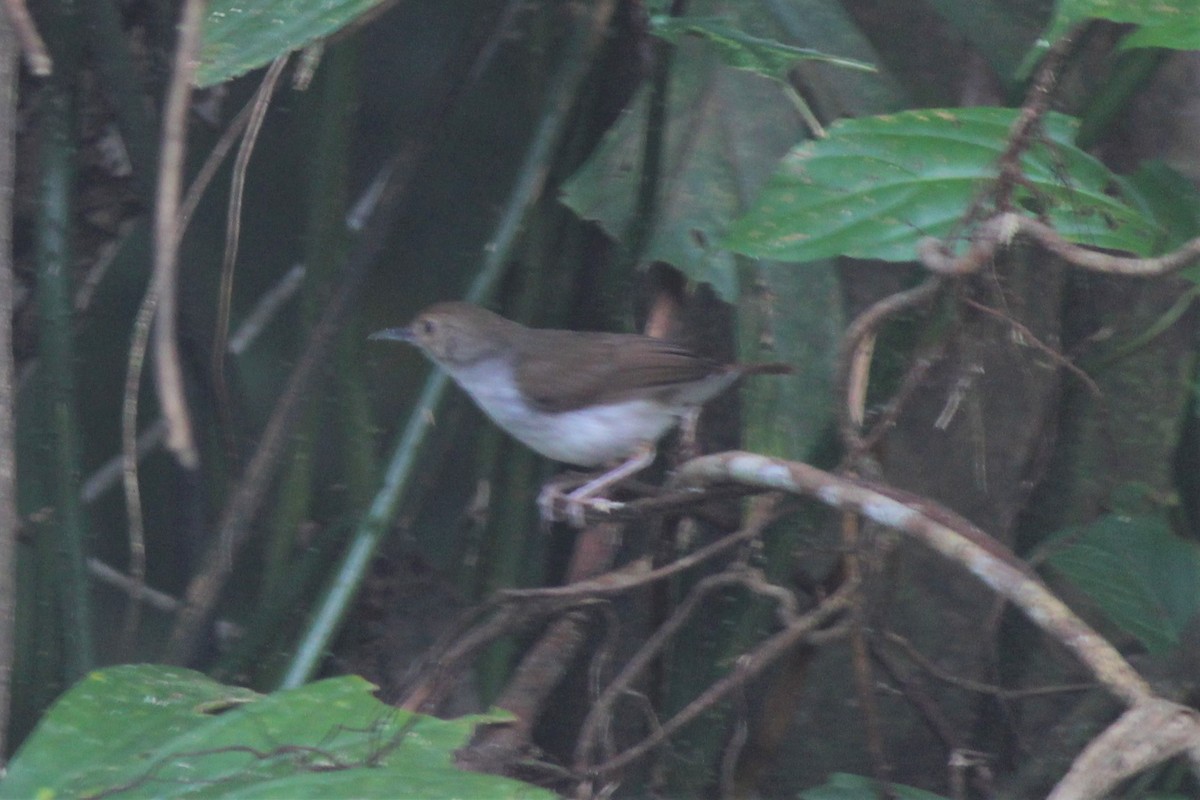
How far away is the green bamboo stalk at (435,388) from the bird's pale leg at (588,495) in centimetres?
30

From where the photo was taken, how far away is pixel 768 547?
2.56m

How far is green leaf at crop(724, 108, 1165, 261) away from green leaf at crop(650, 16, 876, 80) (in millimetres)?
140

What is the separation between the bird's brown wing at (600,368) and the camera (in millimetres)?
2881

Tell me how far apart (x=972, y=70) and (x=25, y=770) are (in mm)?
2326

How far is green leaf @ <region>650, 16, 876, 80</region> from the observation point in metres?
2.15

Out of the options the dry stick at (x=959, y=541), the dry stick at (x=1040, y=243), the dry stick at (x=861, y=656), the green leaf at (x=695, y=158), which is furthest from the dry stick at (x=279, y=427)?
the dry stick at (x=1040, y=243)

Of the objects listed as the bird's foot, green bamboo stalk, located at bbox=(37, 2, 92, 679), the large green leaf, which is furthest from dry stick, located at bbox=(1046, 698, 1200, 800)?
green bamboo stalk, located at bbox=(37, 2, 92, 679)

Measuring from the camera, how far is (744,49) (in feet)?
7.22

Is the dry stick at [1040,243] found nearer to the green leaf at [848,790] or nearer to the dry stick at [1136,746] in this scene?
the dry stick at [1136,746]

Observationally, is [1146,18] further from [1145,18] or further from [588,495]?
[588,495]

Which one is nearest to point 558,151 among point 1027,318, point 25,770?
point 1027,318

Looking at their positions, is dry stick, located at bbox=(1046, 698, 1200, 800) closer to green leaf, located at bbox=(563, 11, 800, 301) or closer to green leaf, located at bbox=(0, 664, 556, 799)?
green leaf, located at bbox=(0, 664, 556, 799)

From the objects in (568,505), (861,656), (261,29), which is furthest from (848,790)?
(261,29)

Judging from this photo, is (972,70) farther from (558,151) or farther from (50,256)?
(50,256)
